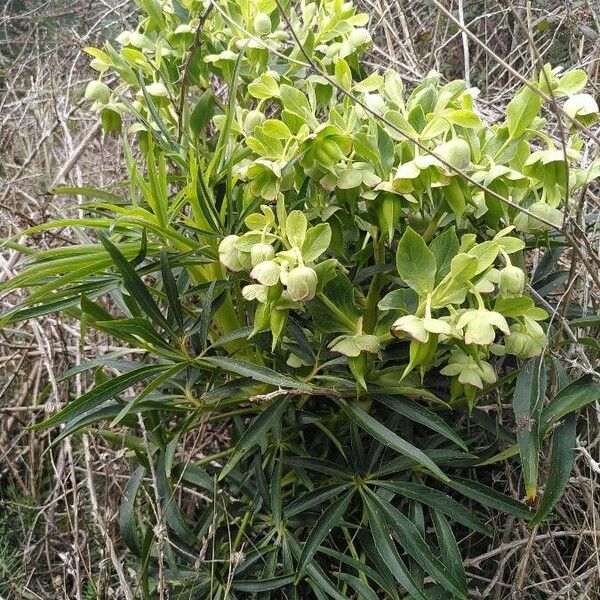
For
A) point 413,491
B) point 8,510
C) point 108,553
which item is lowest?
point 8,510

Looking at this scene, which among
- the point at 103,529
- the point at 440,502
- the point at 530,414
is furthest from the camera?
the point at 103,529

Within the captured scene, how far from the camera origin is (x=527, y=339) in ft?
2.21

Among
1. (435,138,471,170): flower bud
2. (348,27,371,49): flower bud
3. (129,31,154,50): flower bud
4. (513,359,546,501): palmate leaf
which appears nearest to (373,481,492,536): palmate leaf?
(513,359,546,501): palmate leaf

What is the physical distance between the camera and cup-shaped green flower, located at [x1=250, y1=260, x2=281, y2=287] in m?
0.61

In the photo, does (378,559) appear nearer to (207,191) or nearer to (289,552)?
(289,552)

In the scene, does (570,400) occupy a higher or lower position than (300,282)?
lower

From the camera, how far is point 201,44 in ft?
2.92

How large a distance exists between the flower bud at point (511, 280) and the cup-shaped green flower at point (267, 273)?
21 centimetres

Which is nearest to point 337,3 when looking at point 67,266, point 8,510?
point 67,266

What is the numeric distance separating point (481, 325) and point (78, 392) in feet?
2.40

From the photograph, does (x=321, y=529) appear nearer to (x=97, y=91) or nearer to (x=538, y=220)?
(x=538, y=220)

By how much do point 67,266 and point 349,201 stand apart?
32cm

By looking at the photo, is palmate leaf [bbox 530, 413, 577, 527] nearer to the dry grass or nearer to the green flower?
the dry grass

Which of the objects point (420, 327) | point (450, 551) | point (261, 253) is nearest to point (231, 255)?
point (261, 253)
